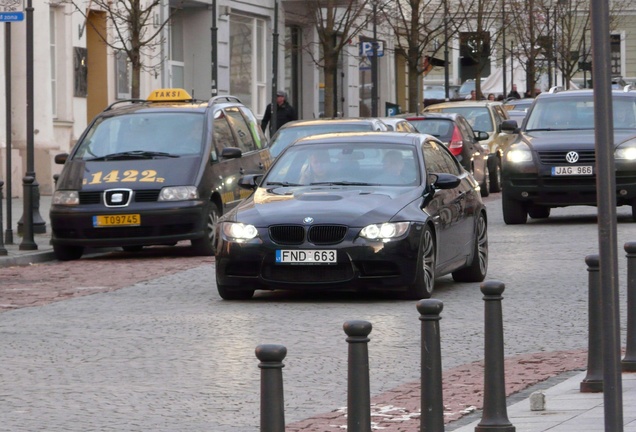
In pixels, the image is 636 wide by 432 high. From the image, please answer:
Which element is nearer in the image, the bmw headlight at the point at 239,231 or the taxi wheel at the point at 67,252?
the bmw headlight at the point at 239,231

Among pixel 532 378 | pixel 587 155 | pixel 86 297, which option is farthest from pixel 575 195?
pixel 532 378

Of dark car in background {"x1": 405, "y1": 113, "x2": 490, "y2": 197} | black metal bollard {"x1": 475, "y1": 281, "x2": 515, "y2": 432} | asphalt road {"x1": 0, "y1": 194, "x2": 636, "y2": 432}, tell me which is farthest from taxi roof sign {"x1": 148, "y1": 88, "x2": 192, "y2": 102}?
black metal bollard {"x1": 475, "y1": 281, "x2": 515, "y2": 432}

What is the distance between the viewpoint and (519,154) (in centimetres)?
2255

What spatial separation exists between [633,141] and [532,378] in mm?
13165

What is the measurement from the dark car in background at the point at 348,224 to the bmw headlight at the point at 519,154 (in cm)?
754

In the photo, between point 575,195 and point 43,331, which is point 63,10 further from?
point 43,331

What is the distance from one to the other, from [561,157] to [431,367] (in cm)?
1587

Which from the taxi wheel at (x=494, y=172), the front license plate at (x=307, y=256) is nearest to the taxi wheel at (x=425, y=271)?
the front license plate at (x=307, y=256)

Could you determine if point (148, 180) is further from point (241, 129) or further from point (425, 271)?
point (425, 271)

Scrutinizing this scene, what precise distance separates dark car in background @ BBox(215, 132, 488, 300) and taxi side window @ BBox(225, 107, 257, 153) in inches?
217

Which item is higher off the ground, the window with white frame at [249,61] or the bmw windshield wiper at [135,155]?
the window with white frame at [249,61]

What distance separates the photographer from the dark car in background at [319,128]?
23.7 metres

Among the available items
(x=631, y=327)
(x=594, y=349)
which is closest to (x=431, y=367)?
(x=594, y=349)

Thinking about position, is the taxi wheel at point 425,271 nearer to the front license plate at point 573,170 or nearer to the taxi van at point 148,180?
the taxi van at point 148,180
